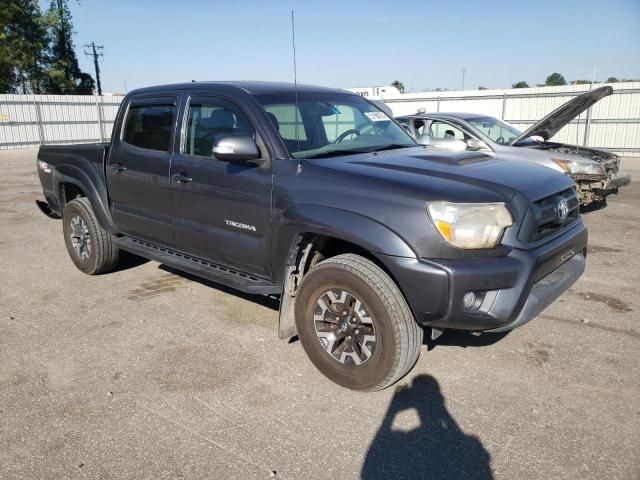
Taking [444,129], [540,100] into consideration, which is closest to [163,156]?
[444,129]

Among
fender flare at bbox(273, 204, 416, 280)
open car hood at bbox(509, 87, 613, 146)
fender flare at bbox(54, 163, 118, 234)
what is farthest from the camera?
open car hood at bbox(509, 87, 613, 146)

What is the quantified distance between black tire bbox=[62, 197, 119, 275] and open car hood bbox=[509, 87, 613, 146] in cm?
574

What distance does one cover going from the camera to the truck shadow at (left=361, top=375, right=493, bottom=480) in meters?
2.52

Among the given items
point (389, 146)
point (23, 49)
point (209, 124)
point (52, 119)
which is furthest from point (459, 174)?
point (23, 49)

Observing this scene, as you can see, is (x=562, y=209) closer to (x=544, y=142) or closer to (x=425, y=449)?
(x=425, y=449)

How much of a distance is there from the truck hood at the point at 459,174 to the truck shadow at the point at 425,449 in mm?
1257

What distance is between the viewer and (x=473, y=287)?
2.83 meters

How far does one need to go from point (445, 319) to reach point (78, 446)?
2.08 m

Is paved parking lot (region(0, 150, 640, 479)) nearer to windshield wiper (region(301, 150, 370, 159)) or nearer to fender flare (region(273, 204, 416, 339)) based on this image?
fender flare (region(273, 204, 416, 339))

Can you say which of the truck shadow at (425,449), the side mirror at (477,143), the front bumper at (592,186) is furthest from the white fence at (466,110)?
the truck shadow at (425,449)

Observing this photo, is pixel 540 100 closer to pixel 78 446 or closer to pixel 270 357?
pixel 270 357

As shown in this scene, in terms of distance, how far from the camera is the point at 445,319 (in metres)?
2.90

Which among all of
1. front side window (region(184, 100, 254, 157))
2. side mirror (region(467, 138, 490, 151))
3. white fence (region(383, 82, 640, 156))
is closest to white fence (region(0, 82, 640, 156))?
white fence (region(383, 82, 640, 156))

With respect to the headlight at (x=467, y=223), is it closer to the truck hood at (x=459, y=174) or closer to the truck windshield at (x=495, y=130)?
the truck hood at (x=459, y=174)
